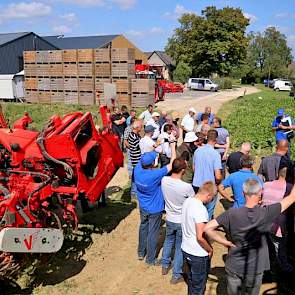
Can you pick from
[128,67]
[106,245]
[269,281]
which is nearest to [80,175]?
[106,245]

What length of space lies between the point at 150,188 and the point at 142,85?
580 inches

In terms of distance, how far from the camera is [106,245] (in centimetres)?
657

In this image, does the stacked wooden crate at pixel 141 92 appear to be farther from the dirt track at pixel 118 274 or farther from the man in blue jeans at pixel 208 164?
the man in blue jeans at pixel 208 164

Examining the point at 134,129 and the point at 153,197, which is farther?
the point at 134,129

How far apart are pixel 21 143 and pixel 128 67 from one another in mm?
14679

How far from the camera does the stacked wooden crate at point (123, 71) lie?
1984 centimetres

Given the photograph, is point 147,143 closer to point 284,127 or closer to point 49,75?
point 284,127

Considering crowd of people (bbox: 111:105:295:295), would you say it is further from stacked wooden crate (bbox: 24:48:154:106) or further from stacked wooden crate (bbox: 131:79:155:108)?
stacked wooden crate (bbox: 24:48:154:106)

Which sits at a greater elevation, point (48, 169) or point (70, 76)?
point (70, 76)

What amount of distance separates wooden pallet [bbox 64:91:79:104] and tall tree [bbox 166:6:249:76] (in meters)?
29.3

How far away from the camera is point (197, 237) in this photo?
4.27 m

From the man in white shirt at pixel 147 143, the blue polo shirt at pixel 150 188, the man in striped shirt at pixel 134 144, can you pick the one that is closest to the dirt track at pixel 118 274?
the blue polo shirt at pixel 150 188

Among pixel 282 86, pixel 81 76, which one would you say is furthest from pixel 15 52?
pixel 282 86

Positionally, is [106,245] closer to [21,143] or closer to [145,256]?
[145,256]
